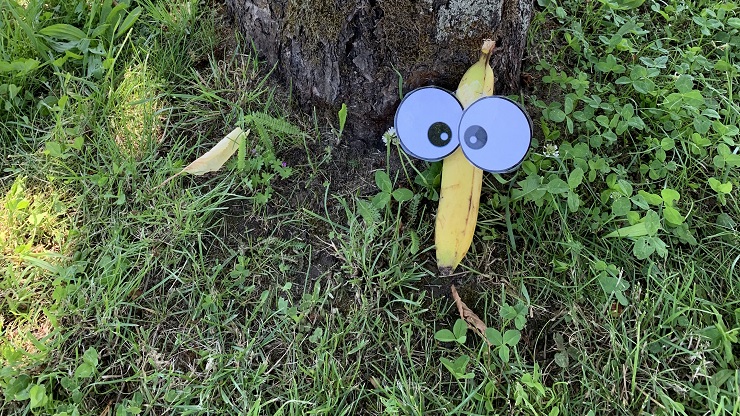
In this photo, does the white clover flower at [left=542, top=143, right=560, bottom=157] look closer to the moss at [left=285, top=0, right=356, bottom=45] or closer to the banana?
the banana

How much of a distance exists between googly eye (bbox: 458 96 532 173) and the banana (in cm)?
9

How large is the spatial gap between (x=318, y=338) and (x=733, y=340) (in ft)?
3.80

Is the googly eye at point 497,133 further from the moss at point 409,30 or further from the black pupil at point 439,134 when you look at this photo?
the moss at point 409,30

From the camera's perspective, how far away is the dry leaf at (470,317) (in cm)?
163

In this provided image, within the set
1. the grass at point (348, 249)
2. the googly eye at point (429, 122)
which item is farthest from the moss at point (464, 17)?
the grass at point (348, 249)

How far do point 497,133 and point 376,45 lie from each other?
18.2 inches

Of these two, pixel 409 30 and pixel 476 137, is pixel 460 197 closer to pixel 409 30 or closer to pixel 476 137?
pixel 476 137

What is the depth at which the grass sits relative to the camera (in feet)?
5.17

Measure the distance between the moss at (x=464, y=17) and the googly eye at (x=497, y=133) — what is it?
24cm

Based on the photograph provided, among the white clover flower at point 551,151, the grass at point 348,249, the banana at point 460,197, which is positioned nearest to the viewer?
the grass at point 348,249

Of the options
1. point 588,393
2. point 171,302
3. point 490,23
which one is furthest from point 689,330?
point 171,302

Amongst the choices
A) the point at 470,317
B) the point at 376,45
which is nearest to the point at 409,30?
the point at 376,45

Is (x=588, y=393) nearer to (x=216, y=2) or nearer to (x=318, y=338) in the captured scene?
(x=318, y=338)

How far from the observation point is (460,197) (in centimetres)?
170
